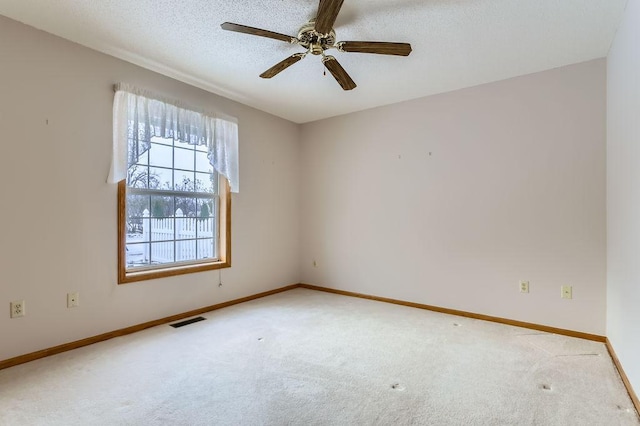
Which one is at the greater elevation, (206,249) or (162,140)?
(162,140)

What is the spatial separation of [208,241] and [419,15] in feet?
10.1

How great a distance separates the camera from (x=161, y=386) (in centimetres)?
207

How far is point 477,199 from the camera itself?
11.4 feet

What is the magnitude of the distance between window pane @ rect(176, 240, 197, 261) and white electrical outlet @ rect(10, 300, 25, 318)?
1310mm

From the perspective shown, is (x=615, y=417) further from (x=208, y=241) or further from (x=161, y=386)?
(x=208, y=241)

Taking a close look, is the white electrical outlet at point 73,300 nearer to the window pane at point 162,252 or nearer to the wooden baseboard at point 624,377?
the window pane at point 162,252

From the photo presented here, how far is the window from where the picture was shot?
2.97m

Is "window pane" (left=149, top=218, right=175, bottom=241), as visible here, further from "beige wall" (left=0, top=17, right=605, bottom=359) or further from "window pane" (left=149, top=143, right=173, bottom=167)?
"window pane" (left=149, top=143, right=173, bottom=167)

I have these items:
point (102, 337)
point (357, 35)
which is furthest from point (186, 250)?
point (357, 35)

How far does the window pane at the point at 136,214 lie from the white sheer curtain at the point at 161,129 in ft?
1.04

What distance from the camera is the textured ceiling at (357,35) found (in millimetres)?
2193

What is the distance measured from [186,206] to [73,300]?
133 cm

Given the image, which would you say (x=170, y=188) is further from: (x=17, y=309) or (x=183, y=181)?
(x=17, y=309)

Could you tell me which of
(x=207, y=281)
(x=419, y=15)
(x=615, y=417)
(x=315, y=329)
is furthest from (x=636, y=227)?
(x=207, y=281)
